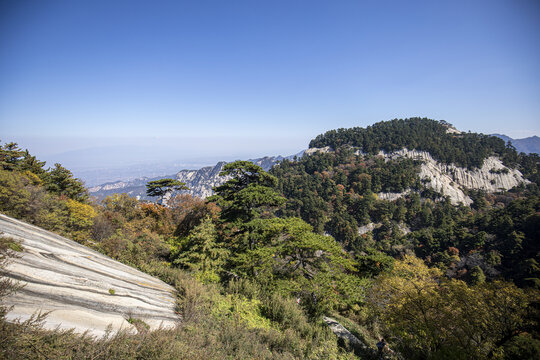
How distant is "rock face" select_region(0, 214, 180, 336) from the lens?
14.8ft

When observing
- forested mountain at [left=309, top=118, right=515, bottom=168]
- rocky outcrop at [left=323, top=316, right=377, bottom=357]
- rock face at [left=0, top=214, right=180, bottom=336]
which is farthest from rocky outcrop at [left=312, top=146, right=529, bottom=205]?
rock face at [left=0, top=214, right=180, bottom=336]

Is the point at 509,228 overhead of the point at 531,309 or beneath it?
beneath

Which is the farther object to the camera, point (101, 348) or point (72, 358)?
point (101, 348)

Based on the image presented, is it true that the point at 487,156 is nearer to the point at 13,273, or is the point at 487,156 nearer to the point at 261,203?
the point at 261,203

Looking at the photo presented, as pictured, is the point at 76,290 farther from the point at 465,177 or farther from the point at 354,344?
the point at 465,177

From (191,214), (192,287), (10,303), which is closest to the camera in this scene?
(10,303)

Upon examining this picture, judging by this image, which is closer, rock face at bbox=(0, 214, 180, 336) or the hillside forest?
rock face at bbox=(0, 214, 180, 336)

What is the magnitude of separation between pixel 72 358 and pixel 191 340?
235 centimetres

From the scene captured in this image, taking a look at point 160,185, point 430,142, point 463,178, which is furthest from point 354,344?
point 430,142

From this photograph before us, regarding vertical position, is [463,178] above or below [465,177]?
below

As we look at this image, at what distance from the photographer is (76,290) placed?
5.27 m

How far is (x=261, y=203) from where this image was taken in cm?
1603

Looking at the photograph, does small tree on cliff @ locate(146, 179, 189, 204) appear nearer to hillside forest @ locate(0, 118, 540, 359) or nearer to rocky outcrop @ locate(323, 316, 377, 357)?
hillside forest @ locate(0, 118, 540, 359)

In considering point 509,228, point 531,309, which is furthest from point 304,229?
point 509,228
